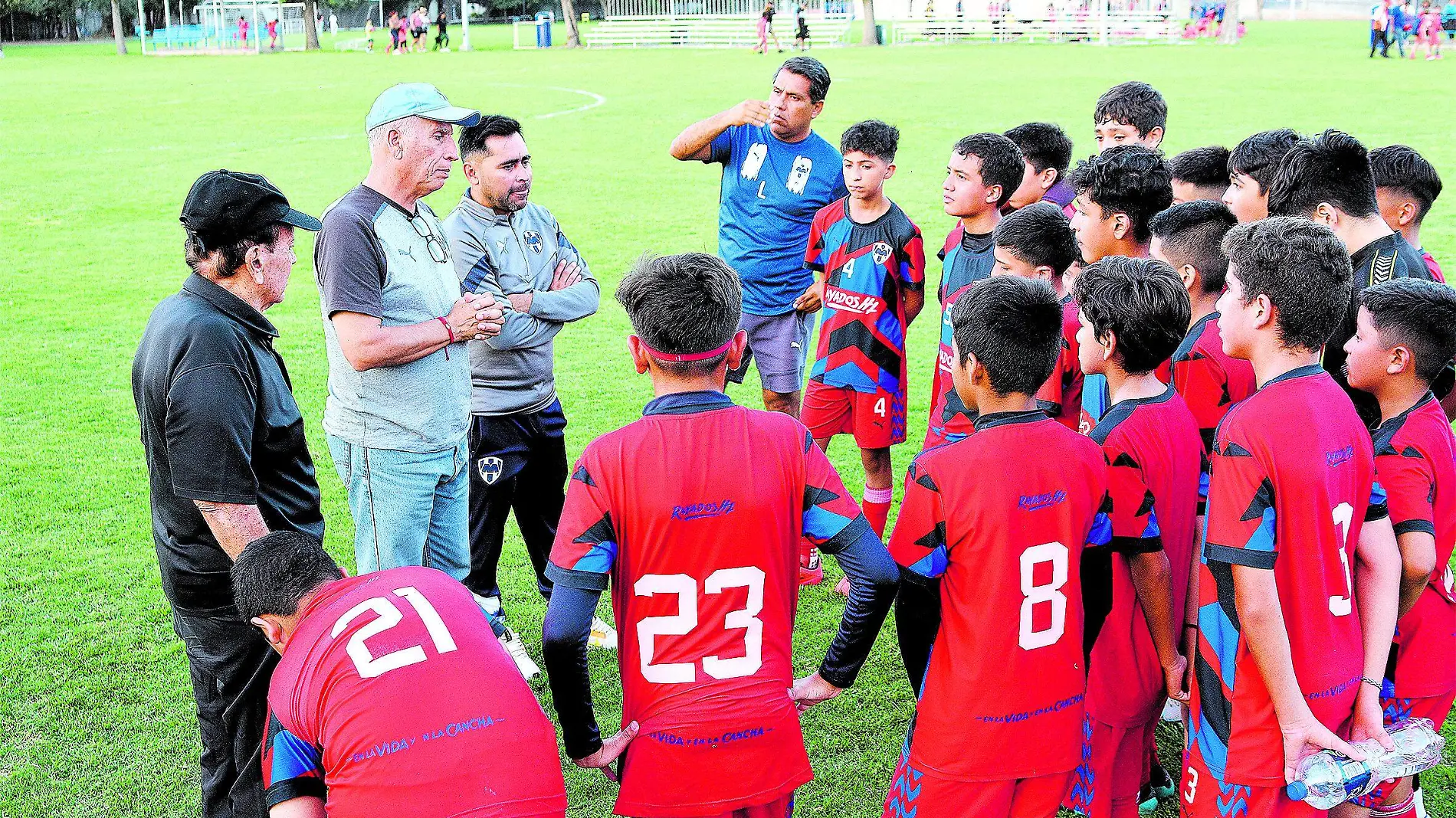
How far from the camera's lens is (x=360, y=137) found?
73.6 ft

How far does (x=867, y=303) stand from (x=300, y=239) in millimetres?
10684

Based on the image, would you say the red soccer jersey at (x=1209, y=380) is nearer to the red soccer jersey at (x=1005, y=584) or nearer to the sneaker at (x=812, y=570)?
the red soccer jersey at (x=1005, y=584)

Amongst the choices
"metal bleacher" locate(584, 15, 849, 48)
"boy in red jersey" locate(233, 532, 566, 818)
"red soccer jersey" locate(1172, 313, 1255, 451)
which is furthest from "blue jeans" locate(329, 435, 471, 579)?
"metal bleacher" locate(584, 15, 849, 48)

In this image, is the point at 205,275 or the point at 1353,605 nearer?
the point at 1353,605

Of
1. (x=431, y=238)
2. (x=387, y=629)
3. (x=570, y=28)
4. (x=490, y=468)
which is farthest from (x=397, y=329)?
(x=570, y=28)

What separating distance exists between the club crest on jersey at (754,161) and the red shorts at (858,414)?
1.40m

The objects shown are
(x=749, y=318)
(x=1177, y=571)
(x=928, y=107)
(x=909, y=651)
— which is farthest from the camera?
(x=928, y=107)

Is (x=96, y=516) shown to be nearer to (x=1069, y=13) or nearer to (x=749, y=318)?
(x=749, y=318)

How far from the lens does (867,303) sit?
6.02 m

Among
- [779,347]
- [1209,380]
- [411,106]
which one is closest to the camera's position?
[1209,380]

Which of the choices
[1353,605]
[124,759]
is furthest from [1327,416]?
[124,759]

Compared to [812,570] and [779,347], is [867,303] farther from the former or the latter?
[812,570]

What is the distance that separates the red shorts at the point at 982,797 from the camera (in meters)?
3.10

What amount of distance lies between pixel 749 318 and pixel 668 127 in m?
18.3
